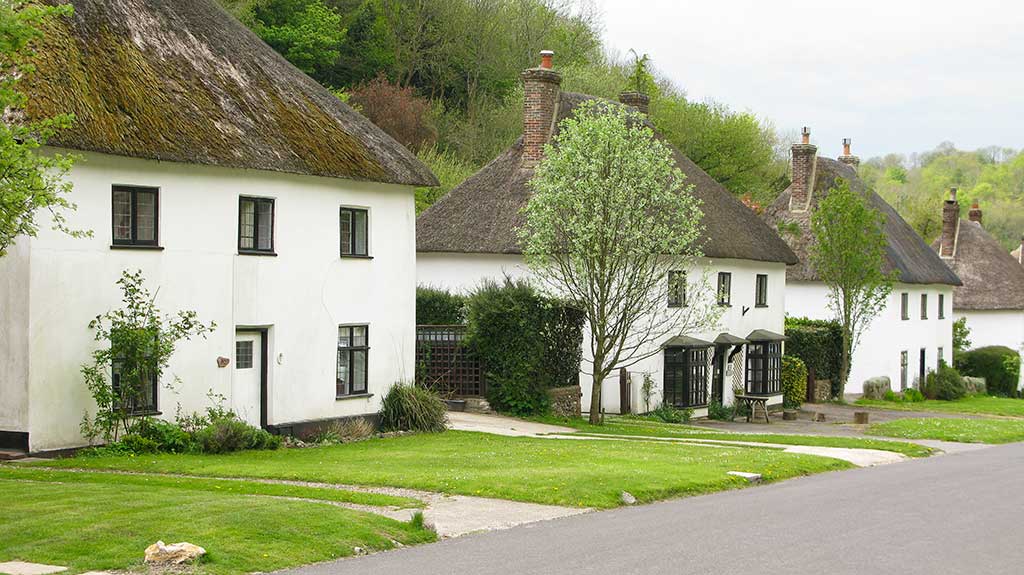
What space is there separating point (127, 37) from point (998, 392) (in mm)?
53294

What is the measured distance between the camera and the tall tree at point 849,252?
47.5 metres

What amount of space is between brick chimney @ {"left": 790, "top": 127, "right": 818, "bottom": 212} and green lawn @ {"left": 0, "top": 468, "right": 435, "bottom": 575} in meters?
41.4

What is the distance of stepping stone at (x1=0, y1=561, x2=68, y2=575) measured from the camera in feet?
37.1

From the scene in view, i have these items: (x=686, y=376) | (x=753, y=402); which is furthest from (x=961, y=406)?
(x=686, y=376)

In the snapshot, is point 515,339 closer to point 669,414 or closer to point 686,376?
point 669,414

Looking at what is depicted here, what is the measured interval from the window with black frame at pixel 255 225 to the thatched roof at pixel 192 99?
91cm

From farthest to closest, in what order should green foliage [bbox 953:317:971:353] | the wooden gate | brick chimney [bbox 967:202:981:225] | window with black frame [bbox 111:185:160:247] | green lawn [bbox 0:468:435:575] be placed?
brick chimney [bbox 967:202:981:225] → green foliage [bbox 953:317:971:353] → the wooden gate → window with black frame [bbox 111:185:160:247] → green lawn [bbox 0:468:435:575]

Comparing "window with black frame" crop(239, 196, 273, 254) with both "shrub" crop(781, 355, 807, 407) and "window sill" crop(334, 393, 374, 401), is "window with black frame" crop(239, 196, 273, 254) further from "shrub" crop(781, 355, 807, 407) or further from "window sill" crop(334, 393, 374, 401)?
"shrub" crop(781, 355, 807, 407)

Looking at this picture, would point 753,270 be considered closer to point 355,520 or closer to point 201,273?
point 201,273

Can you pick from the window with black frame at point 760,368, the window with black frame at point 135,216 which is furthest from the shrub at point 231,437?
the window with black frame at point 760,368

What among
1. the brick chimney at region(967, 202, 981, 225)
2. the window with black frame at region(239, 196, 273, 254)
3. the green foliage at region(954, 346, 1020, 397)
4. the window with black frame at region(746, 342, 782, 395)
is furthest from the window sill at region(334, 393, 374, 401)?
the brick chimney at region(967, 202, 981, 225)

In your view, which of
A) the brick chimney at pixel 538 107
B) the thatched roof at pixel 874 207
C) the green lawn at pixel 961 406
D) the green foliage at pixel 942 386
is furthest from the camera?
the green foliage at pixel 942 386

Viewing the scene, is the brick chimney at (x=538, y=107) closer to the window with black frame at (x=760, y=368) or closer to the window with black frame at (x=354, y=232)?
the window with black frame at (x=760, y=368)

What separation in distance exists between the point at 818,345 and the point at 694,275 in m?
12.6
